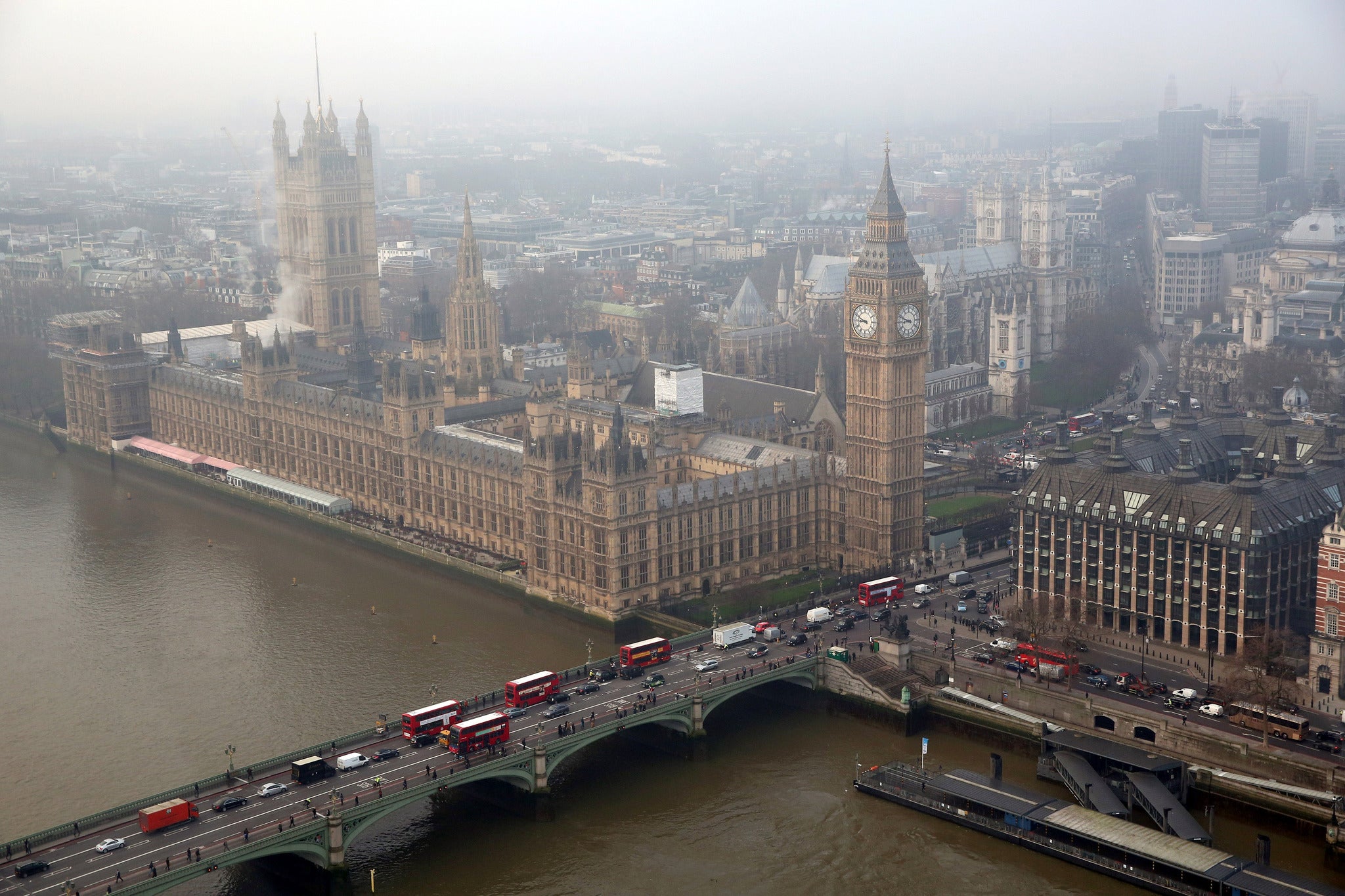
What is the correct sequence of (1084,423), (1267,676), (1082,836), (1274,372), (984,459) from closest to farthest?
(1082,836) < (1267,676) < (984,459) < (1084,423) < (1274,372)

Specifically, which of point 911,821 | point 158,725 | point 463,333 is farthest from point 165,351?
point 911,821

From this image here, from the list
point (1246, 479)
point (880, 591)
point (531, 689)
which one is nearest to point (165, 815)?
point (531, 689)

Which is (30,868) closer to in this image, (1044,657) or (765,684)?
(765,684)

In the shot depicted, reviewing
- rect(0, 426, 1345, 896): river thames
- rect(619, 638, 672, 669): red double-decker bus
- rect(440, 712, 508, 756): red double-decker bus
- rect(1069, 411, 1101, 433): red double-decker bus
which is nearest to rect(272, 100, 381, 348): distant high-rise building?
rect(0, 426, 1345, 896): river thames

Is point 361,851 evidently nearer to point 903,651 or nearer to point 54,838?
point 54,838

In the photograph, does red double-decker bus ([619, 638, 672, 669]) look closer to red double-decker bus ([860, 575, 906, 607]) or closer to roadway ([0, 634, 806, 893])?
roadway ([0, 634, 806, 893])

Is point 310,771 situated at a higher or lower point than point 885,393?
lower
